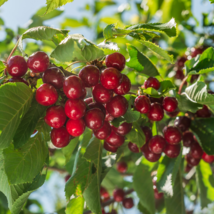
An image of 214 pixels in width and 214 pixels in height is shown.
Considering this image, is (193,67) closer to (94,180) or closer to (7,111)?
(94,180)

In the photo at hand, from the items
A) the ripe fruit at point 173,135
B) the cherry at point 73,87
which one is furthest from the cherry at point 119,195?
the cherry at point 73,87

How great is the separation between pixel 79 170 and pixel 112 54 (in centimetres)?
54

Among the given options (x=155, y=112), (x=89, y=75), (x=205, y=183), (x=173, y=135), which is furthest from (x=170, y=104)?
(x=205, y=183)

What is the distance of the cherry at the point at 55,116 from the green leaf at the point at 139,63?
1.38 ft

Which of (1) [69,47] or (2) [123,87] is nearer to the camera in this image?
(1) [69,47]

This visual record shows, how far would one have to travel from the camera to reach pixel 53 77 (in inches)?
34.1

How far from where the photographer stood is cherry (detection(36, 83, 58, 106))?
828mm

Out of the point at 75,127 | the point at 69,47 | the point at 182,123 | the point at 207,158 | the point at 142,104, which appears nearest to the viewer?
the point at 69,47

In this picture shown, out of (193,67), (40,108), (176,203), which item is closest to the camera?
(40,108)

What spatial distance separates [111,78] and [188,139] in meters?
0.68

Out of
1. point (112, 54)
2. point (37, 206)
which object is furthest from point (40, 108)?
point (37, 206)

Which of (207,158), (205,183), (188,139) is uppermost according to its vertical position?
(188,139)

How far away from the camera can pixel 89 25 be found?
2.79m

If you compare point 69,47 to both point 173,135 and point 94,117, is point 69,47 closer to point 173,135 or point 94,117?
point 94,117
